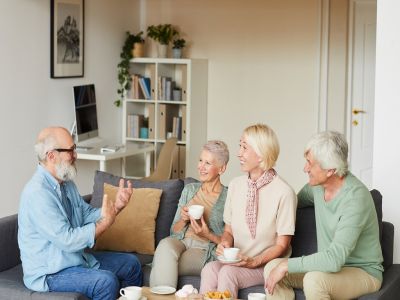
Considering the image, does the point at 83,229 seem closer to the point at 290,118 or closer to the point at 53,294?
the point at 53,294

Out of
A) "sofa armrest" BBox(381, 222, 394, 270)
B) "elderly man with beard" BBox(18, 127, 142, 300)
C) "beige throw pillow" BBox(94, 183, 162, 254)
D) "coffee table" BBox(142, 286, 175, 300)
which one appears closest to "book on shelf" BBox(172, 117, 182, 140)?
"beige throw pillow" BBox(94, 183, 162, 254)

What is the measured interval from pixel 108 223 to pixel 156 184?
3.09ft

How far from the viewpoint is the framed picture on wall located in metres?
7.31

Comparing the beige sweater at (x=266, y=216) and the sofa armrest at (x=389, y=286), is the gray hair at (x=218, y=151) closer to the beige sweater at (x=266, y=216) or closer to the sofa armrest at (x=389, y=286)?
the beige sweater at (x=266, y=216)

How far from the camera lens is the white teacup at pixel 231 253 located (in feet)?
13.2

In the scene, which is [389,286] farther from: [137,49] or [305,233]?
[137,49]

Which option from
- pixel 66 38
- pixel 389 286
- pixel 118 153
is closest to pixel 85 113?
pixel 118 153

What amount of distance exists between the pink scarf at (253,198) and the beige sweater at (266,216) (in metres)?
0.02

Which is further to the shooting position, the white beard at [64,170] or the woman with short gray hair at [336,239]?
the white beard at [64,170]

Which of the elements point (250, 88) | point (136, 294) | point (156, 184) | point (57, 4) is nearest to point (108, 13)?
point (57, 4)

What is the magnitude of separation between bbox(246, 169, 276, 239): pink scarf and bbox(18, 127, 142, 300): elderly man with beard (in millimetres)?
626

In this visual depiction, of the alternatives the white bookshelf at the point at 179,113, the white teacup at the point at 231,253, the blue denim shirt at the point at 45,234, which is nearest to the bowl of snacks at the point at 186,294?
the white teacup at the point at 231,253

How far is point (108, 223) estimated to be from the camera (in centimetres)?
410

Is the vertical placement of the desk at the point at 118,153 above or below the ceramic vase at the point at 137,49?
below
